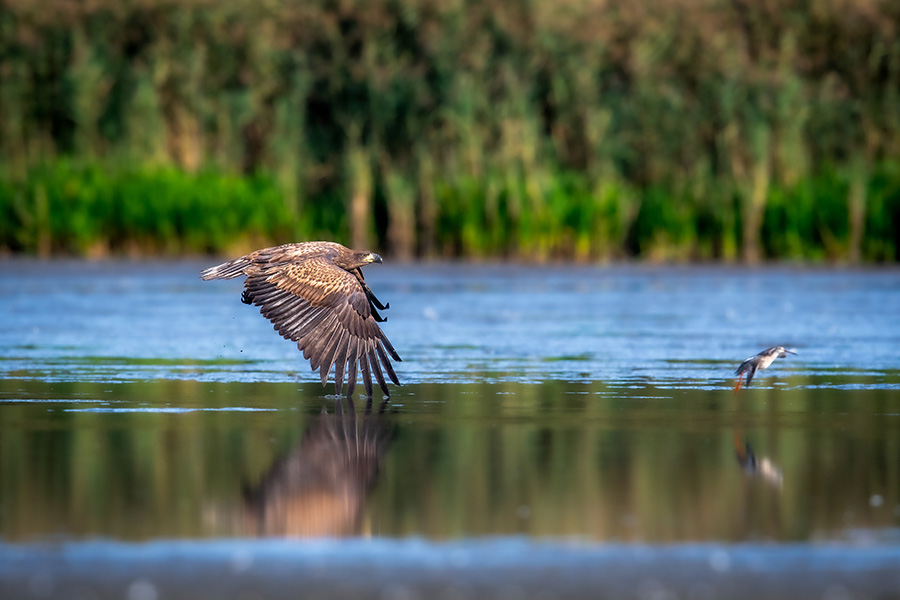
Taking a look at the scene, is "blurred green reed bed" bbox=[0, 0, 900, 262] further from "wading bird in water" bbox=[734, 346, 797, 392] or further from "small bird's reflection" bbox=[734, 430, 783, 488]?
"small bird's reflection" bbox=[734, 430, 783, 488]

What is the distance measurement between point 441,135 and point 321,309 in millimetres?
16449

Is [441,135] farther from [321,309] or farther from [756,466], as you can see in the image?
[756,466]

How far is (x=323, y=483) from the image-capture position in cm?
754

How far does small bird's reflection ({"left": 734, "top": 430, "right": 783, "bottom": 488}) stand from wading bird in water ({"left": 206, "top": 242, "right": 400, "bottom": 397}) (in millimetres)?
2677

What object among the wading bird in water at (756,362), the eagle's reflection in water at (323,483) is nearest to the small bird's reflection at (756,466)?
the eagle's reflection in water at (323,483)

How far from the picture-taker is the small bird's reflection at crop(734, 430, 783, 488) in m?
7.66

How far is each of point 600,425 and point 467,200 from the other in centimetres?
A: 1601

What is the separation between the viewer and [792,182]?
25938mm

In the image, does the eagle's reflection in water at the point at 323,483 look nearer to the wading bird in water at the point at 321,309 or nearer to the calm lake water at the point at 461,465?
the calm lake water at the point at 461,465

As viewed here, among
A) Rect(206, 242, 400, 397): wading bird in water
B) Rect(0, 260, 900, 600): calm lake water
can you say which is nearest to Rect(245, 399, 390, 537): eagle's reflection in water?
Rect(0, 260, 900, 600): calm lake water

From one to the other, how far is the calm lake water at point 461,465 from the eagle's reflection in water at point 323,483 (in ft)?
0.07

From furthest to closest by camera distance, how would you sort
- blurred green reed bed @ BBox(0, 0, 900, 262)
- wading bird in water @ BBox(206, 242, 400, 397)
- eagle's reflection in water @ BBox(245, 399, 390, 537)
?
blurred green reed bed @ BBox(0, 0, 900, 262), wading bird in water @ BBox(206, 242, 400, 397), eagle's reflection in water @ BBox(245, 399, 390, 537)

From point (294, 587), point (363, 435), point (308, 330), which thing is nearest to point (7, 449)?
point (363, 435)

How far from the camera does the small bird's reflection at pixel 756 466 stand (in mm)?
7656
